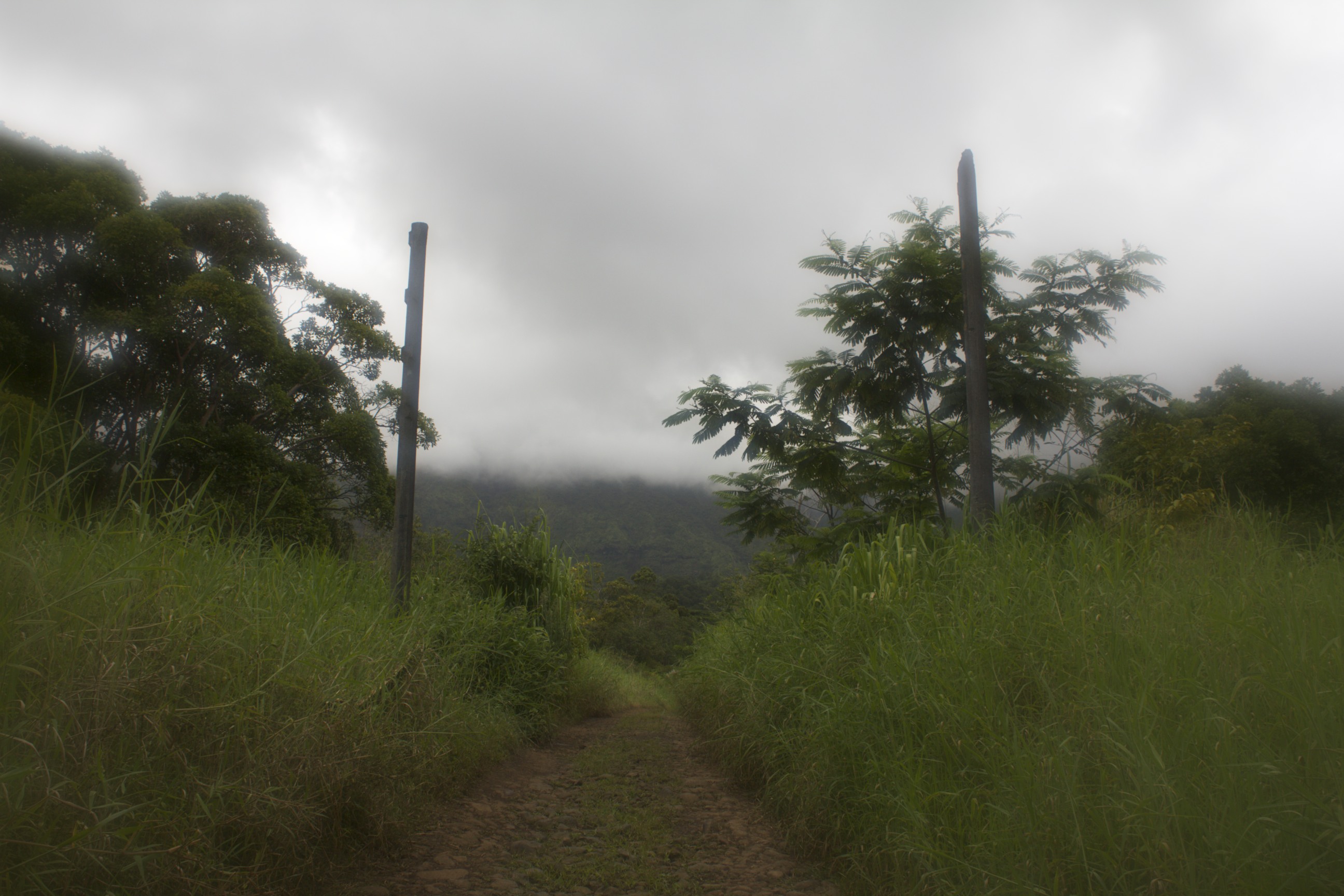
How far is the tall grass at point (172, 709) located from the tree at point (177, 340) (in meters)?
9.27

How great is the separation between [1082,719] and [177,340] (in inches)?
636

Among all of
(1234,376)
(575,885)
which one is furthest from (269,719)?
(1234,376)

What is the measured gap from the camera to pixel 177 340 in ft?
46.4

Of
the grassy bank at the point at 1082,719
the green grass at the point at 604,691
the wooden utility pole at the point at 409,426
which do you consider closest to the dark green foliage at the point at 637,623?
the green grass at the point at 604,691

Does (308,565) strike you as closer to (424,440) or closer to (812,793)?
(812,793)

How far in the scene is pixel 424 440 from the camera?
17.0 metres

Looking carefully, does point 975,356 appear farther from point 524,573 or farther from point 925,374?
point 524,573

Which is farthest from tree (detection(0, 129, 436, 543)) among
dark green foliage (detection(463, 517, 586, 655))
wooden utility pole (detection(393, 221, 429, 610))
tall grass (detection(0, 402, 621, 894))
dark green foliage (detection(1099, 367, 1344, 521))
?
dark green foliage (detection(1099, 367, 1344, 521))

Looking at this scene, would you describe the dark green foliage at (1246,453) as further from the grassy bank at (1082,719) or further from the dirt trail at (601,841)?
the dirt trail at (601,841)

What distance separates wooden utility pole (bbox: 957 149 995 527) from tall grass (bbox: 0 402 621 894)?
4.40m

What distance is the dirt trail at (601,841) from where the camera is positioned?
135 inches

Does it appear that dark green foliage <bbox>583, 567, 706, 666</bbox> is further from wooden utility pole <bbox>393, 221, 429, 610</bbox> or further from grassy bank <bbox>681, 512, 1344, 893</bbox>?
grassy bank <bbox>681, 512, 1344, 893</bbox>

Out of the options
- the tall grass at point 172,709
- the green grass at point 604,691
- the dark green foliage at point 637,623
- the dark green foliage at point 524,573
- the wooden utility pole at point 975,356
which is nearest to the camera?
the tall grass at point 172,709

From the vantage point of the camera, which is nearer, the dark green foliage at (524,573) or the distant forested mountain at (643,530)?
the dark green foliage at (524,573)
